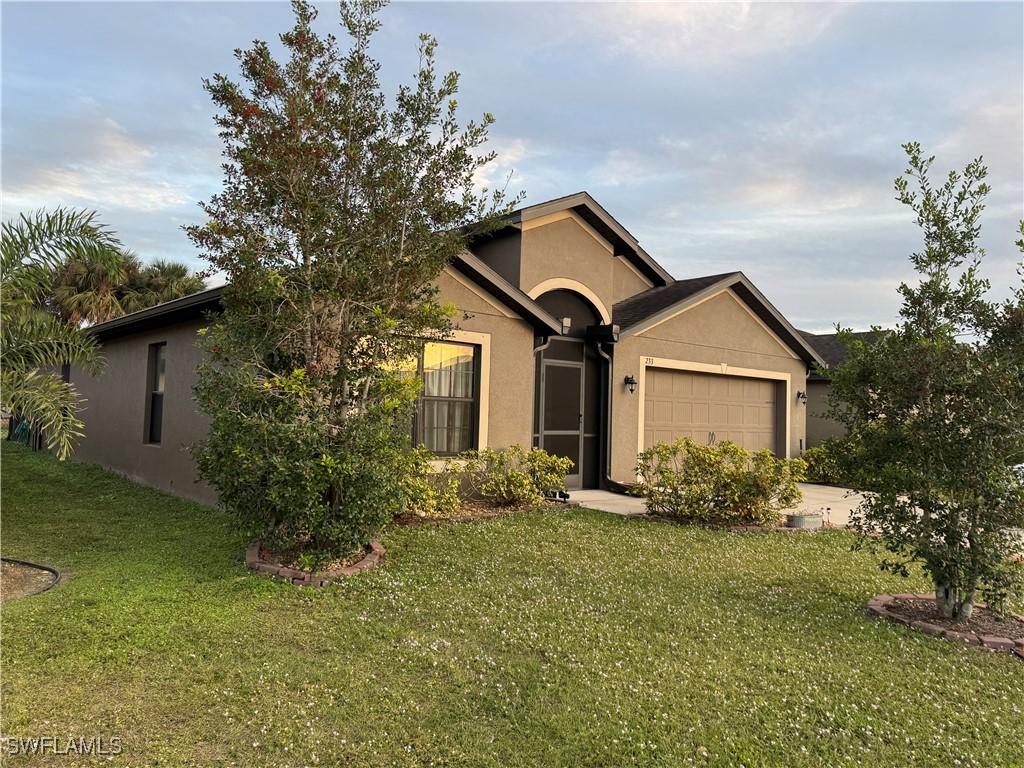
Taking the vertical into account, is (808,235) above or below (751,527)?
above

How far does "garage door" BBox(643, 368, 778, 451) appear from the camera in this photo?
13305 millimetres

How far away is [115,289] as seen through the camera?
19.4 metres

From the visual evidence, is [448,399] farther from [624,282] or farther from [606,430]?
[624,282]

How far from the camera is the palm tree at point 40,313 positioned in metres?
5.63

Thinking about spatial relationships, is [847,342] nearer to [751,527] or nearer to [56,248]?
[751,527]

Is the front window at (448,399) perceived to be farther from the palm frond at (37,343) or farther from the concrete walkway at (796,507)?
the palm frond at (37,343)

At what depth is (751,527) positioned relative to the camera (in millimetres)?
9156

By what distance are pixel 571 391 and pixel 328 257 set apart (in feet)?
20.6

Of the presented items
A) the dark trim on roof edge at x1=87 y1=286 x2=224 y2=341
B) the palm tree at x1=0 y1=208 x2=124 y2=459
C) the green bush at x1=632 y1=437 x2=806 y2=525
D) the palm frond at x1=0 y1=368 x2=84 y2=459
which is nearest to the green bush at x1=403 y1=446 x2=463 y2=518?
the green bush at x1=632 y1=437 x2=806 y2=525

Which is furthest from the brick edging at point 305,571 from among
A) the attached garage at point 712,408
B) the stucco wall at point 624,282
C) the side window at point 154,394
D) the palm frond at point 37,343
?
the stucco wall at point 624,282

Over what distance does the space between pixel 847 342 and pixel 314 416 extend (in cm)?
497

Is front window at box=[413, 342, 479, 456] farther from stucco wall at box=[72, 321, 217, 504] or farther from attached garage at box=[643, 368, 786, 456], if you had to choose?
attached garage at box=[643, 368, 786, 456]

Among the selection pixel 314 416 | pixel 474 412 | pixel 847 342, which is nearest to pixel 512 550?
pixel 314 416

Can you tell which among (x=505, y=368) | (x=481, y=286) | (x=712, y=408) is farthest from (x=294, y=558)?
(x=712, y=408)
